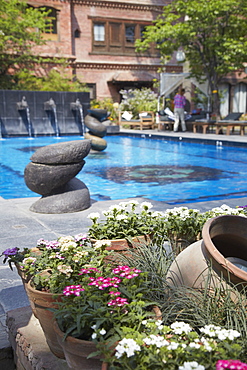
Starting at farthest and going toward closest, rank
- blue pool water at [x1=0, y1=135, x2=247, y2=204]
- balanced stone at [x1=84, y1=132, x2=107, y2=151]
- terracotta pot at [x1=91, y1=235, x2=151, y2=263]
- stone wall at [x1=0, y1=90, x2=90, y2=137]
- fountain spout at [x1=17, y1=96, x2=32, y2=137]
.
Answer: fountain spout at [x1=17, y1=96, x2=32, y2=137], stone wall at [x1=0, y1=90, x2=90, y2=137], balanced stone at [x1=84, y1=132, x2=107, y2=151], blue pool water at [x1=0, y1=135, x2=247, y2=204], terracotta pot at [x1=91, y1=235, x2=151, y2=263]

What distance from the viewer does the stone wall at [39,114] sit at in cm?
2211

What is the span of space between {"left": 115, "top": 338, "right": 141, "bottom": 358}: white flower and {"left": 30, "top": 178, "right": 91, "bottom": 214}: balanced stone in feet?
14.6

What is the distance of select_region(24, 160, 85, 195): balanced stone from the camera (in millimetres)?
6078

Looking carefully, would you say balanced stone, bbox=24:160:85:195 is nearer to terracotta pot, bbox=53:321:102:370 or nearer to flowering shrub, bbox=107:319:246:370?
terracotta pot, bbox=53:321:102:370

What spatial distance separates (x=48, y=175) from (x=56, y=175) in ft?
0.35

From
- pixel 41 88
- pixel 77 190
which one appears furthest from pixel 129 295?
pixel 41 88

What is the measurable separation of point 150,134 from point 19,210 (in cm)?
1576

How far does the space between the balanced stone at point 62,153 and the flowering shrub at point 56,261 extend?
3117 mm

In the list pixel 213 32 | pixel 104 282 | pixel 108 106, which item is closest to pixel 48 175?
pixel 104 282

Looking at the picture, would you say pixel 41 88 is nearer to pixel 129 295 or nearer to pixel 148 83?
pixel 148 83

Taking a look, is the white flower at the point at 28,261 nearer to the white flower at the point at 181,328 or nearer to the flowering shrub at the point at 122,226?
the flowering shrub at the point at 122,226

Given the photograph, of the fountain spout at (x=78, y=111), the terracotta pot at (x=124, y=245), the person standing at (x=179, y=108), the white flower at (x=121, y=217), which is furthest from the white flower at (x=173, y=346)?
the fountain spout at (x=78, y=111)

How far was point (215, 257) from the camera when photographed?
2.32m

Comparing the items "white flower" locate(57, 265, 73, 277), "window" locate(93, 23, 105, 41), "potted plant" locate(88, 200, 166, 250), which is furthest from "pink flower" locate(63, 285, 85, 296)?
"window" locate(93, 23, 105, 41)
